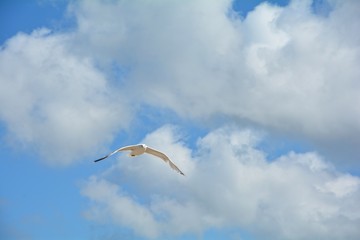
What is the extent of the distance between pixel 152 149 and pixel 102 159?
10.6 metres

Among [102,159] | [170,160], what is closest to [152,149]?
[170,160]

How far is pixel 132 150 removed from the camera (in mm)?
56281

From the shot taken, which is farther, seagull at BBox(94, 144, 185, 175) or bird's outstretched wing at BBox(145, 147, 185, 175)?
bird's outstretched wing at BBox(145, 147, 185, 175)

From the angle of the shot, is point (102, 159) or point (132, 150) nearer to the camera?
point (102, 159)

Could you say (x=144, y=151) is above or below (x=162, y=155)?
below

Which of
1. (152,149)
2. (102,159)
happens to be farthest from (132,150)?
(102,159)

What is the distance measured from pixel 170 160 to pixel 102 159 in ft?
40.5

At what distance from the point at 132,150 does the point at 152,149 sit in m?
3.07

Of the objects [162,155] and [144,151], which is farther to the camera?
[162,155]

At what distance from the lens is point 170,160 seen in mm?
59562

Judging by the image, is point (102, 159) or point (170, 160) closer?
point (102, 159)

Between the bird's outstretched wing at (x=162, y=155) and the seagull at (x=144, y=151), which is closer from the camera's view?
the seagull at (x=144, y=151)

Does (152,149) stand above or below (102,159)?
above

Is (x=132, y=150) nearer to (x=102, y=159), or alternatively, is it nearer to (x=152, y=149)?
(x=152, y=149)
